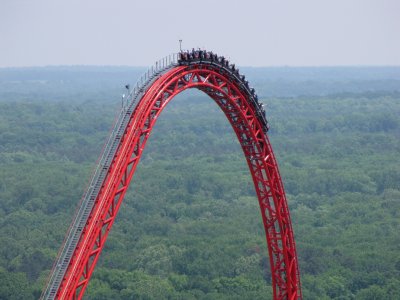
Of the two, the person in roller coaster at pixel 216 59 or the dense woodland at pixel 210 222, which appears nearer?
the person in roller coaster at pixel 216 59

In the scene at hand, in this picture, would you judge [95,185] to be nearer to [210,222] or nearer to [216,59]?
[216,59]

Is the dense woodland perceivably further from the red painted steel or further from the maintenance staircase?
the maintenance staircase

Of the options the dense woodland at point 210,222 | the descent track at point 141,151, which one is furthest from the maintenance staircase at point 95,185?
the dense woodland at point 210,222

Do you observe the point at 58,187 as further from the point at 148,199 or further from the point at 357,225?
the point at 357,225

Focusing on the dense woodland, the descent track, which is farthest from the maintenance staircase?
the dense woodland

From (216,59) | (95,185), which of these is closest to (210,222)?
(216,59)

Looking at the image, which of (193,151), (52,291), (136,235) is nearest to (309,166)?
(193,151)

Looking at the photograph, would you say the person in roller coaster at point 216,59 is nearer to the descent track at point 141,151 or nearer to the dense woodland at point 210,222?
the descent track at point 141,151
